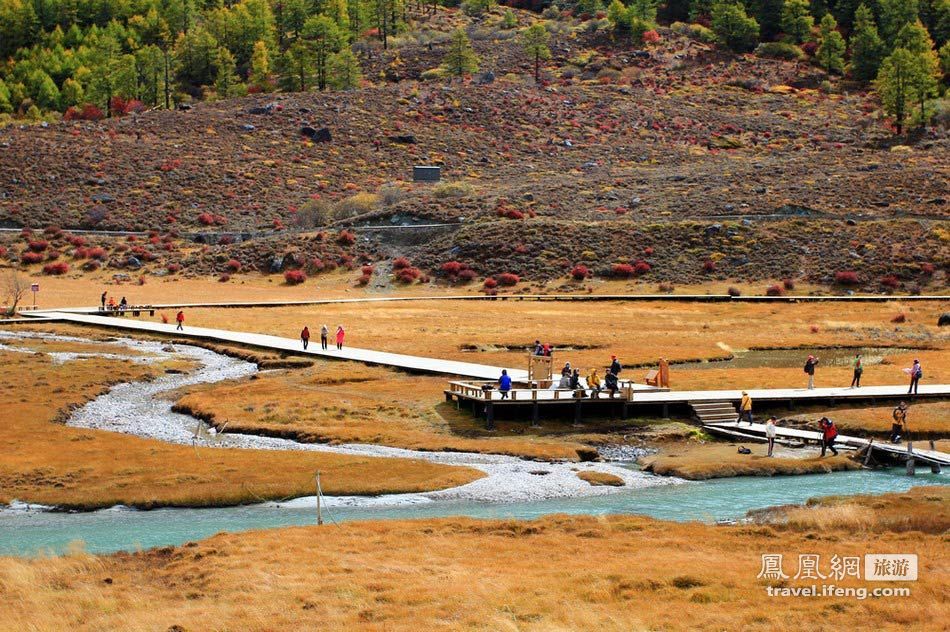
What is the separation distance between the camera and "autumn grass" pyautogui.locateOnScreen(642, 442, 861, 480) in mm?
44438

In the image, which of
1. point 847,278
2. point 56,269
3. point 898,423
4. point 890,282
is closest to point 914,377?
point 898,423

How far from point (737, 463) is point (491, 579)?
1965cm

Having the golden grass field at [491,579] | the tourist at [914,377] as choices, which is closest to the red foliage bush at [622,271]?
the tourist at [914,377]

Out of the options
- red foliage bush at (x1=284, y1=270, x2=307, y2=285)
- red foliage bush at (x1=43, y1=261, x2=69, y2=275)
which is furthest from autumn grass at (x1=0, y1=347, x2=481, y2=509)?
red foliage bush at (x1=43, y1=261, x2=69, y2=275)

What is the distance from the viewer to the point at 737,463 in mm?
45250

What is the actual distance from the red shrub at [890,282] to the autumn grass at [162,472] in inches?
2912

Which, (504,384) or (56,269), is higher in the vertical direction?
(56,269)

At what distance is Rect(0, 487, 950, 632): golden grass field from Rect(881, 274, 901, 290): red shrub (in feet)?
245

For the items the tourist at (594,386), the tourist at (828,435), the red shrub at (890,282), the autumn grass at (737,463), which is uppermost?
the red shrub at (890,282)

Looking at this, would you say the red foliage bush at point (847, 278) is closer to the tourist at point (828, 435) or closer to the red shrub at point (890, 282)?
the red shrub at point (890, 282)

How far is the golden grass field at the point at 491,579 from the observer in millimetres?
25188

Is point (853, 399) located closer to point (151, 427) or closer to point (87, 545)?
point (151, 427)

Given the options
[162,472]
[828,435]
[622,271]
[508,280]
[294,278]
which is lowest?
[162,472]

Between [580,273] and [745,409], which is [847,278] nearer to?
[580,273]
